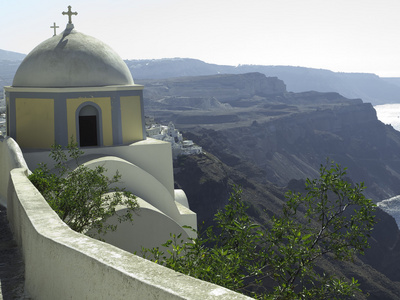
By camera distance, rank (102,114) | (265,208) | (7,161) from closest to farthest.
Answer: (7,161)
(102,114)
(265,208)

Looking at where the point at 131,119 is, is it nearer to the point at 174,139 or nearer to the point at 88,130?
the point at 88,130

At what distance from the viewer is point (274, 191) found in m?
78.4

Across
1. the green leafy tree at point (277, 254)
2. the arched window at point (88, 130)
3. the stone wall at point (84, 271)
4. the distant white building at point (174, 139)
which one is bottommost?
the distant white building at point (174, 139)

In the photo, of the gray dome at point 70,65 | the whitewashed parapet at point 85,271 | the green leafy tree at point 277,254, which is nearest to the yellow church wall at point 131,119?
Result: the gray dome at point 70,65

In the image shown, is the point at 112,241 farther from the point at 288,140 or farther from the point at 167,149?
the point at 288,140

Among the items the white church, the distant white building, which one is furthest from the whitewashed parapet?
the distant white building

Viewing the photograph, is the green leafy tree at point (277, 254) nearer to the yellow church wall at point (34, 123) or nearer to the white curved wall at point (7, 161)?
the white curved wall at point (7, 161)

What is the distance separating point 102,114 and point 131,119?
770mm

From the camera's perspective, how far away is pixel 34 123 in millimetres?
12594

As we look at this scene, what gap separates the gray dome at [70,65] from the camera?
12.3 m

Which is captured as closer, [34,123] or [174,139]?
[34,123]

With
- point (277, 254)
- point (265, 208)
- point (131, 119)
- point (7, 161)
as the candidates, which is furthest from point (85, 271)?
point (265, 208)

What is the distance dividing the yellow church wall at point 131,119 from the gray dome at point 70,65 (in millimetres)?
489

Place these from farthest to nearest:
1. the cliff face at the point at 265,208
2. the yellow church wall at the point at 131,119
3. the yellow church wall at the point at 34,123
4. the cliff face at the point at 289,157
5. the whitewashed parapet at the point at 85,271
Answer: the cliff face at the point at 289,157, the cliff face at the point at 265,208, the yellow church wall at the point at 131,119, the yellow church wall at the point at 34,123, the whitewashed parapet at the point at 85,271
